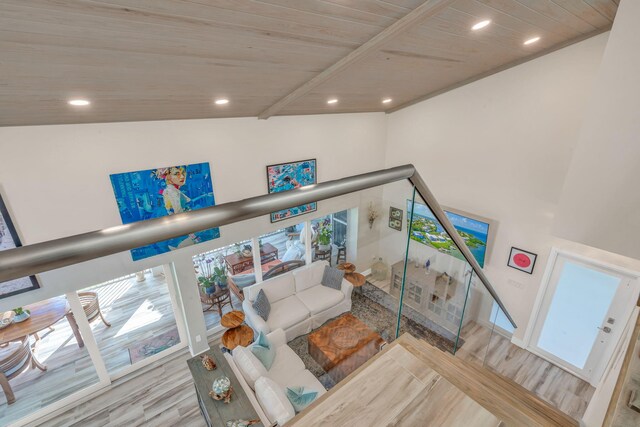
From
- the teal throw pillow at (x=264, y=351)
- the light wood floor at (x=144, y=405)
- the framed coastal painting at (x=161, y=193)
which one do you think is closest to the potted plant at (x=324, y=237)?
the framed coastal painting at (x=161, y=193)

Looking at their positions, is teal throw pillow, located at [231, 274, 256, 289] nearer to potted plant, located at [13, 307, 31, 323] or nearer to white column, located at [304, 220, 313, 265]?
white column, located at [304, 220, 313, 265]

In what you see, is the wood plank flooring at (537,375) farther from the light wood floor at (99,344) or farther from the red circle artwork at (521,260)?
the light wood floor at (99,344)

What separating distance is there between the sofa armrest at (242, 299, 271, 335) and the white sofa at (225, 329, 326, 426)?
16 centimetres

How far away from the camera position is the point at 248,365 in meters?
3.56

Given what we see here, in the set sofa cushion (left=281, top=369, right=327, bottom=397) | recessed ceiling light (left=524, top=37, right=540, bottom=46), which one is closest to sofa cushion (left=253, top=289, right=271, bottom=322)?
sofa cushion (left=281, top=369, right=327, bottom=397)

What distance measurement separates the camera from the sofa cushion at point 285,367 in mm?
3855

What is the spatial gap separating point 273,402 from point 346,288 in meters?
2.63

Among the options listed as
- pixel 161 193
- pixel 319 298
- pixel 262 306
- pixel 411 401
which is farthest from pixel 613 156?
pixel 161 193

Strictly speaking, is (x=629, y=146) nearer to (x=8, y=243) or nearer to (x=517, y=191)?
(x=517, y=191)

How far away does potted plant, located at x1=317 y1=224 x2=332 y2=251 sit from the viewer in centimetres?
598

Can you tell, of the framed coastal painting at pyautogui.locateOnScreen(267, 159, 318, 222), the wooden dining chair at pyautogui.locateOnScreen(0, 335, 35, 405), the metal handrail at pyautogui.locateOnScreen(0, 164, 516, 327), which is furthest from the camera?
the framed coastal painting at pyautogui.locateOnScreen(267, 159, 318, 222)

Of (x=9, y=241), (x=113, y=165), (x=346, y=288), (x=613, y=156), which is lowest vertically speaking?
(x=346, y=288)

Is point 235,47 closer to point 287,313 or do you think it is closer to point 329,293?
point 287,313

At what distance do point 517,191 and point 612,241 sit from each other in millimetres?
1813
